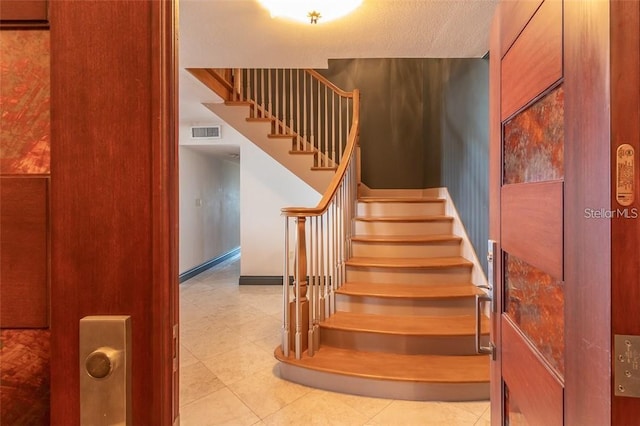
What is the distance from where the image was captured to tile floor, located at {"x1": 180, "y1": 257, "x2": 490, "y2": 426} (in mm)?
1775

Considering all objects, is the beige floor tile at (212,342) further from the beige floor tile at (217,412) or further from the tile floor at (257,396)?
the beige floor tile at (217,412)

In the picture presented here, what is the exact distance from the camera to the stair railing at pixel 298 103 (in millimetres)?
4117

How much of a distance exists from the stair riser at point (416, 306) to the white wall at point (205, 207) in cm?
360

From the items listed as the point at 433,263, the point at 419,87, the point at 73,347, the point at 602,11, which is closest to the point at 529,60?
the point at 602,11

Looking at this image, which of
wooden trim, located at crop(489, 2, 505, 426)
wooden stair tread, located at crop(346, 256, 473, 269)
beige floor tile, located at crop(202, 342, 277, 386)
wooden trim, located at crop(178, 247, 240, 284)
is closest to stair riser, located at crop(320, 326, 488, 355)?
beige floor tile, located at crop(202, 342, 277, 386)

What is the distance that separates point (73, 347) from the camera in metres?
0.42

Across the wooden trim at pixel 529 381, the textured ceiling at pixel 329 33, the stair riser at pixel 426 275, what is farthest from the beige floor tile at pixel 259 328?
the textured ceiling at pixel 329 33

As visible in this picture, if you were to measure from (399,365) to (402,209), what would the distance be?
6.60 feet

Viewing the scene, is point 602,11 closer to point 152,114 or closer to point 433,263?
point 152,114

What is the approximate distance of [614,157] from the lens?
1.50 ft

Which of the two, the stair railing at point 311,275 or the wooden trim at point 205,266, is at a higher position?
the stair railing at point 311,275

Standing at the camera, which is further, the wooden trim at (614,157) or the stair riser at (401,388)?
the stair riser at (401,388)

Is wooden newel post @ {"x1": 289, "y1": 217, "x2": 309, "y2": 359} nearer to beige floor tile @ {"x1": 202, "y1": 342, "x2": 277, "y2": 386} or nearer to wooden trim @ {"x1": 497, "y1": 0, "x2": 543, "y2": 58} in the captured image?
beige floor tile @ {"x1": 202, "y1": 342, "x2": 277, "y2": 386}

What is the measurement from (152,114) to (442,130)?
13.2ft
